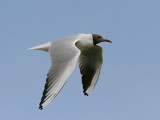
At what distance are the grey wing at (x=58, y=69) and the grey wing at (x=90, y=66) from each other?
175cm

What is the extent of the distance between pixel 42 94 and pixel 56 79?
35cm

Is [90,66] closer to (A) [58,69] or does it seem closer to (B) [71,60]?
(B) [71,60]

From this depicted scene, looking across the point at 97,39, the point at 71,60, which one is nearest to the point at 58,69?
the point at 71,60

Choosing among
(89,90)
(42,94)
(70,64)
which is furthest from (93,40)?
(42,94)

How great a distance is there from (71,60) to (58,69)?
1.02 feet

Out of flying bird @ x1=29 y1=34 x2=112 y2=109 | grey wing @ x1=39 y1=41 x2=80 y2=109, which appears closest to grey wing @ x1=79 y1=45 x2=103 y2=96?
flying bird @ x1=29 y1=34 x2=112 y2=109

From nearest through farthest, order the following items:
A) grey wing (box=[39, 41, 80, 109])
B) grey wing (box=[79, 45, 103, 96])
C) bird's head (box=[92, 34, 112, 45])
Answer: grey wing (box=[39, 41, 80, 109]) < bird's head (box=[92, 34, 112, 45]) < grey wing (box=[79, 45, 103, 96])

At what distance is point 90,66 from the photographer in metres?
9.14

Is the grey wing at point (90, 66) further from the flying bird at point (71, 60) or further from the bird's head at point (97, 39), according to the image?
the bird's head at point (97, 39)

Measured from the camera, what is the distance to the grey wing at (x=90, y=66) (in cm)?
902

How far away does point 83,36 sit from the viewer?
8.50 meters

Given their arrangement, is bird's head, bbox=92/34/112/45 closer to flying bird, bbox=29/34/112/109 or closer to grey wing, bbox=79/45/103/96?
flying bird, bbox=29/34/112/109

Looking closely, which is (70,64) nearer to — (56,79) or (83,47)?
(56,79)

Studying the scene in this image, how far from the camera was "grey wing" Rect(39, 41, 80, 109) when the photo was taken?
20.0 feet
